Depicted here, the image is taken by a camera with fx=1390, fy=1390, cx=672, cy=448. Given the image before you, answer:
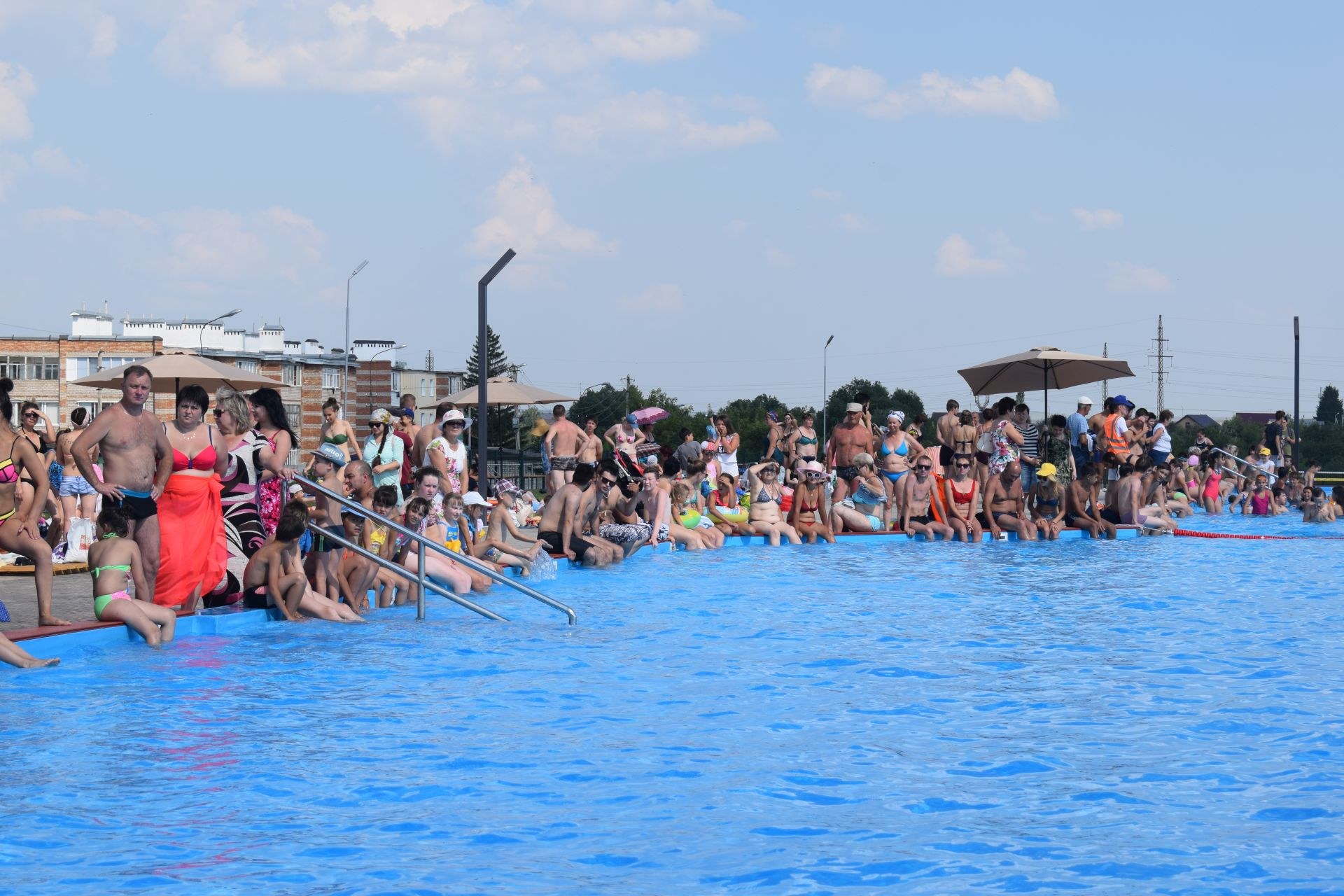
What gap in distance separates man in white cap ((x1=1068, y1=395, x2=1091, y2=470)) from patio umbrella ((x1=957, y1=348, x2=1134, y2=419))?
107 centimetres

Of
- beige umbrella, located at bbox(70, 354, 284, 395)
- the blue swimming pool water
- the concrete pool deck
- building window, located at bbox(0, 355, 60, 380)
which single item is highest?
building window, located at bbox(0, 355, 60, 380)

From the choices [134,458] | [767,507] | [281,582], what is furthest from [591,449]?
[134,458]

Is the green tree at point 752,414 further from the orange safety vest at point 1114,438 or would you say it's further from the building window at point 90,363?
the orange safety vest at point 1114,438

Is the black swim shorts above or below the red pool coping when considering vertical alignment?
above

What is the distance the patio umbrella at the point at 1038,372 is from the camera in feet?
75.7

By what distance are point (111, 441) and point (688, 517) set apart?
10.4 metres

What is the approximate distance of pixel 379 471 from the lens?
14562 millimetres

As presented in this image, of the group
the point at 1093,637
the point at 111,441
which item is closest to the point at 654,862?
the point at 111,441

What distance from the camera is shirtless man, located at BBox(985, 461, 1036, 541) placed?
19406mm

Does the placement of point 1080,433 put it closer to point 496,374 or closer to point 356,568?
point 356,568

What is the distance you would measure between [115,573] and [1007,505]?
532 inches

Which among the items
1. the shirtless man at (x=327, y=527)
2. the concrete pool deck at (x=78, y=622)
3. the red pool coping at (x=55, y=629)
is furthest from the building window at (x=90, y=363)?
the red pool coping at (x=55, y=629)

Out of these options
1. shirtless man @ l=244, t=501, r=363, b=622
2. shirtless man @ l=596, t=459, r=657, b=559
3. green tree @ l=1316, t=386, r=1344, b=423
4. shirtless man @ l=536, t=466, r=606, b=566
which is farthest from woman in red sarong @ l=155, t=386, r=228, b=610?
green tree @ l=1316, t=386, r=1344, b=423

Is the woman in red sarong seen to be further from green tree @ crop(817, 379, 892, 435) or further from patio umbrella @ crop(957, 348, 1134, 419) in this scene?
green tree @ crop(817, 379, 892, 435)
